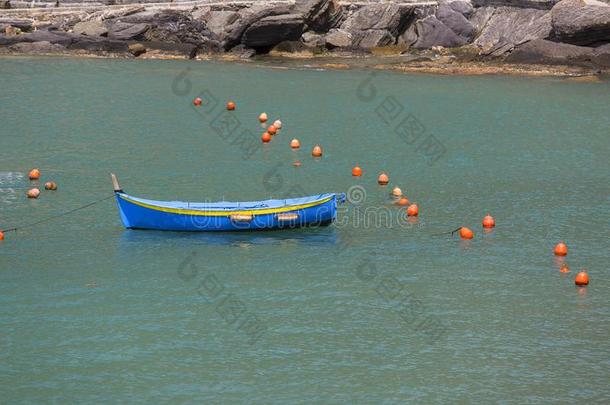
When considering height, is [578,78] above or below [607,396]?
above

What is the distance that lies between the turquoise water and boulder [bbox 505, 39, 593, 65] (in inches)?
382

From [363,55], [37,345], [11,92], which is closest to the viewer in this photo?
[37,345]

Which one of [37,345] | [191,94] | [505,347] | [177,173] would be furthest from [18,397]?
[191,94]

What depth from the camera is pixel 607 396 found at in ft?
59.0

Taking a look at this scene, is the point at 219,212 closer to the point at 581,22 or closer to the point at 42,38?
the point at 581,22

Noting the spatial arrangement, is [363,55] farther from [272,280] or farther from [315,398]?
[315,398]

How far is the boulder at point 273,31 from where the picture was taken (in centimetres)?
5784

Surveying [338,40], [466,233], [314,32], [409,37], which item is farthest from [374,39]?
[466,233]

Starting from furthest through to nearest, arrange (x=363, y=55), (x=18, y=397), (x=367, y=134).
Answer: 1. (x=363, y=55)
2. (x=367, y=134)
3. (x=18, y=397)

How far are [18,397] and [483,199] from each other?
16.9m

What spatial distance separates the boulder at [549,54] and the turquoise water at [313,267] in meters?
9.70

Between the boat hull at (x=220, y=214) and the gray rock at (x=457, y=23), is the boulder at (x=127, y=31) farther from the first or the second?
the boat hull at (x=220, y=214)

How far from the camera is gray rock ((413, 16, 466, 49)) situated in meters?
58.0

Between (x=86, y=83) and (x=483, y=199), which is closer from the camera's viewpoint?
(x=483, y=199)
